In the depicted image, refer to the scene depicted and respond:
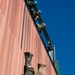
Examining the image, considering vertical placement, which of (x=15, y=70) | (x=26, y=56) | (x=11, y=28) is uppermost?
(x=11, y=28)

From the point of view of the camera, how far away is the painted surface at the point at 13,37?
256cm

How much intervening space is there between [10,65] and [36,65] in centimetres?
138

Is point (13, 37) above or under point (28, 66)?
above

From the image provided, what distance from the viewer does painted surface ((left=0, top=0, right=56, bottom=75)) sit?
8.41 ft

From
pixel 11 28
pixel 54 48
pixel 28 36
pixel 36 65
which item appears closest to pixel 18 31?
pixel 11 28

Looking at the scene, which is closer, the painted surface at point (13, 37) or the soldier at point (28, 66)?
the painted surface at point (13, 37)

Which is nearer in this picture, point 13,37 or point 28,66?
point 13,37

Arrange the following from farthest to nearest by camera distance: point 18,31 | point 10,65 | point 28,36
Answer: point 28,36 < point 18,31 < point 10,65

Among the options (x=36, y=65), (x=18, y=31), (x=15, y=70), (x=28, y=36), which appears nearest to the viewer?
(x=15, y=70)

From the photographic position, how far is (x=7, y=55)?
8.64 ft

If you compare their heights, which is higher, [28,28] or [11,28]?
[28,28]

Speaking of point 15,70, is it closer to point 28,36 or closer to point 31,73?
point 31,73

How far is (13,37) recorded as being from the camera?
2.95 metres

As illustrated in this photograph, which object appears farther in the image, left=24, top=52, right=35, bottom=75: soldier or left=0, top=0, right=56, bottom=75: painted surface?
left=24, top=52, right=35, bottom=75: soldier
